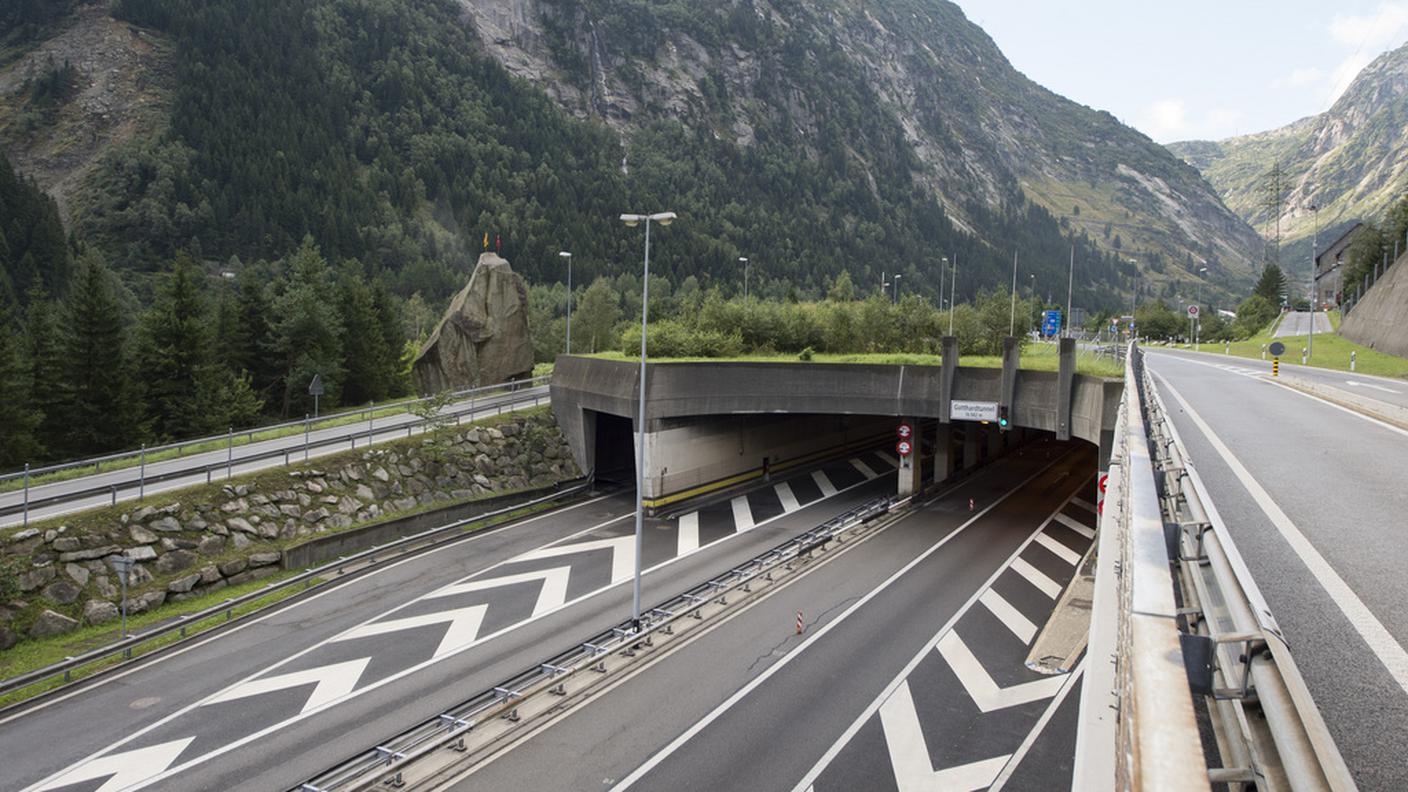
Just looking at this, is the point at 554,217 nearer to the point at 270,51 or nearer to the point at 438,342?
the point at 270,51

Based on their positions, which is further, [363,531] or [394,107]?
[394,107]

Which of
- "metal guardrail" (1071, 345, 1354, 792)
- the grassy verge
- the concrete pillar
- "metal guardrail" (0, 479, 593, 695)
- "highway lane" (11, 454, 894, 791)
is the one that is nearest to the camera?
"metal guardrail" (1071, 345, 1354, 792)

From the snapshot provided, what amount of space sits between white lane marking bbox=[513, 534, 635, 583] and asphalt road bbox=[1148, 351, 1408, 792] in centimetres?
1709

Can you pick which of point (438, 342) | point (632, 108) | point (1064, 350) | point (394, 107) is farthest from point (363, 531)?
point (632, 108)

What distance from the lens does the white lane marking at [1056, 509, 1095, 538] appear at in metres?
32.0

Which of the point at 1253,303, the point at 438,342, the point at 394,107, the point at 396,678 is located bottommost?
the point at 396,678

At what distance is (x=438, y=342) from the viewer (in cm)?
4700

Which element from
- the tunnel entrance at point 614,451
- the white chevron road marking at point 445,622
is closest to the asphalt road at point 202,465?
the tunnel entrance at point 614,451

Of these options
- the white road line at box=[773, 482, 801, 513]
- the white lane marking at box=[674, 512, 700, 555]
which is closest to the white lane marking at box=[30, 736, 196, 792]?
the white lane marking at box=[674, 512, 700, 555]

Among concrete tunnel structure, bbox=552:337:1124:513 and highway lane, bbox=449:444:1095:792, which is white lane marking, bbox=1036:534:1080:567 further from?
concrete tunnel structure, bbox=552:337:1124:513

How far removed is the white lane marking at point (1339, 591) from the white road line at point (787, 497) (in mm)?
25022

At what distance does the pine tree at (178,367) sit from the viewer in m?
40.1

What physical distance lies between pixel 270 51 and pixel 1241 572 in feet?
567

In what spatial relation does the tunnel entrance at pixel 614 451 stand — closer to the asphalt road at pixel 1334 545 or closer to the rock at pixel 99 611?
the rock at pixel 99 611
